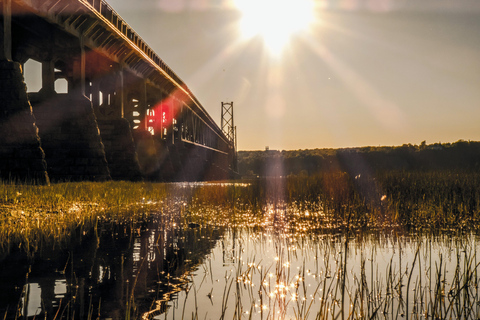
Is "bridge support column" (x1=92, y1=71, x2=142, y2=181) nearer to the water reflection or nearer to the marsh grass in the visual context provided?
the marsh grass

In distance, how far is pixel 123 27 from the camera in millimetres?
22906

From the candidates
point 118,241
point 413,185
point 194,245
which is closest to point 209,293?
point 194,245

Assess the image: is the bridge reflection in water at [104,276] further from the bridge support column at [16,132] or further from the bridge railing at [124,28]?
the bridge railing at [124,28]

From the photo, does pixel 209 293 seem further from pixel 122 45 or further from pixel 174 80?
pixel 174 80

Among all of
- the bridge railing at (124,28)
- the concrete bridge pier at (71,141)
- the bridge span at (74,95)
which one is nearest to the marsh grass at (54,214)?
the bridge span at (74,95)

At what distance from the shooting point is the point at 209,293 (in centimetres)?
381

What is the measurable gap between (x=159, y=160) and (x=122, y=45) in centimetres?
913

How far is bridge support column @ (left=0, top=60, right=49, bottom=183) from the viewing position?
42.5 ft

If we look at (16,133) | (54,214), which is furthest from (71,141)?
(54,214)

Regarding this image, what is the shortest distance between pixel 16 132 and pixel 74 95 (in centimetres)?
552

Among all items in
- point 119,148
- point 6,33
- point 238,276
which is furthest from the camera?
point 119,148

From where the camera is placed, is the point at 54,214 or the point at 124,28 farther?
the point at 124,28

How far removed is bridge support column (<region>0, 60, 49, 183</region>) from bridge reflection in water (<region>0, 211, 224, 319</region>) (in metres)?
7.70

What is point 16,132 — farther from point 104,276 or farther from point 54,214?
point 104,276
